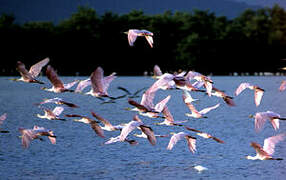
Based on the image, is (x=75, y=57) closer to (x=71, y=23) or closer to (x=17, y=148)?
(x=71, y=23)

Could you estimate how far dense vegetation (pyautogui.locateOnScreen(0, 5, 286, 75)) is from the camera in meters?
133

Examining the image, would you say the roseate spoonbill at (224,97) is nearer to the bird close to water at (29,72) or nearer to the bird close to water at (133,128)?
the bird close to water at (133,128)

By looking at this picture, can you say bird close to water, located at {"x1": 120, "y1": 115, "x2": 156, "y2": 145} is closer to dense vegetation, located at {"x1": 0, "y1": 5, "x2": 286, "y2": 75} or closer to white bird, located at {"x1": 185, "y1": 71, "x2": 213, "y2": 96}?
white bird, located at {"x1": 185, "y1": 71, "x2": 213, "y2": 96}

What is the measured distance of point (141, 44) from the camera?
13675 cm

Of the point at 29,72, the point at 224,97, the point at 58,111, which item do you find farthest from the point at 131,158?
the point at 29,72

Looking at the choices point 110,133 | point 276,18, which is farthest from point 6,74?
point 110,133

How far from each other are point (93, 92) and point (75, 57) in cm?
11947

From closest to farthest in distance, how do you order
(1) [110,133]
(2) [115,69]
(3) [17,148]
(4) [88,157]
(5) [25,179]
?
(5) [25,179] → (4) [88,157] → (3) [17,148] → (1) [110,133] → (2) [115,69]

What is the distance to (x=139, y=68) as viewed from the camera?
14512cm

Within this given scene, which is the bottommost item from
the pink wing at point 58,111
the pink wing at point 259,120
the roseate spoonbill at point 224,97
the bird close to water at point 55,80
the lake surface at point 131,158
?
the lake surface at point 131,158

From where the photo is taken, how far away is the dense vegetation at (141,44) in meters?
133

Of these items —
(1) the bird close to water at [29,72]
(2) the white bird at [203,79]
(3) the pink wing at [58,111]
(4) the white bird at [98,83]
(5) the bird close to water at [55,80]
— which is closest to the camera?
(4) the white bird at [98,83]

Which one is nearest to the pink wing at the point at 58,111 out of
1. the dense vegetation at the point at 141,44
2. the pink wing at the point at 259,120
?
the pink wing at the point at 259,120

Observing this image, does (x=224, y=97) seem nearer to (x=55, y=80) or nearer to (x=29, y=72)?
(x=55, y=80)
